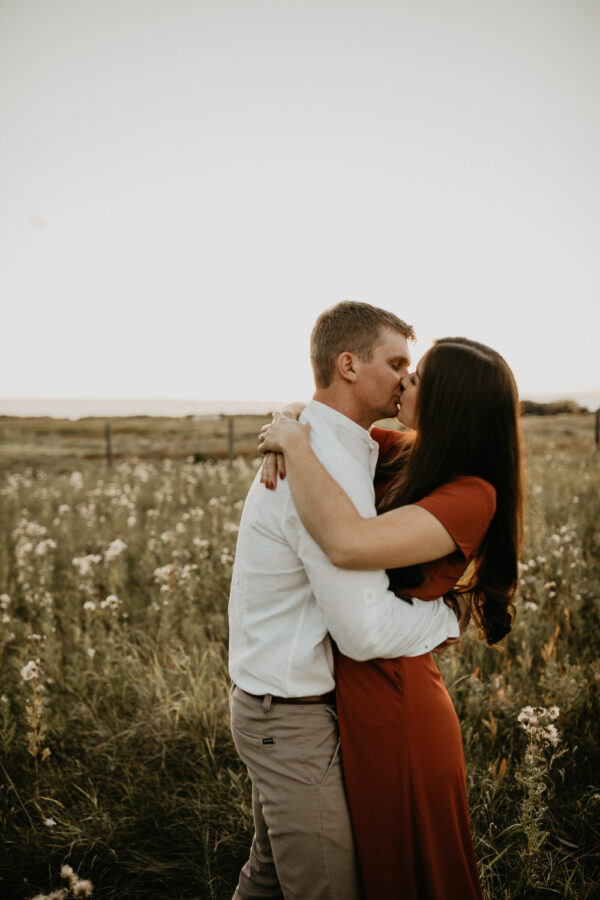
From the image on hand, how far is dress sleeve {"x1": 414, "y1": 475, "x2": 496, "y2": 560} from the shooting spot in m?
1.74

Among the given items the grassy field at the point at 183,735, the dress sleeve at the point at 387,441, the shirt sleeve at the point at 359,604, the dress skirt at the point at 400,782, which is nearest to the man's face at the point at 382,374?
the shirt sleeve at the point at 359,604

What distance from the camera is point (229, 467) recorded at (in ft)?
40.2

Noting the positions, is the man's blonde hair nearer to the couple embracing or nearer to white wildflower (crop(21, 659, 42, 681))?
the couple embracing

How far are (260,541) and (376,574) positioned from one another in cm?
41

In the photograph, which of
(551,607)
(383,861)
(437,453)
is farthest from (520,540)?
(551,607)

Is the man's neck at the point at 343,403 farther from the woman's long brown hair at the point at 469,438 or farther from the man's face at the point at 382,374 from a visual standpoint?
the woman's long brown hair at the point at 469,438

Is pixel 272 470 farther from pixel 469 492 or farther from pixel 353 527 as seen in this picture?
pixel 469 492

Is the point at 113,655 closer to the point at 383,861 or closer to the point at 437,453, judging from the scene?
the point at 383,861

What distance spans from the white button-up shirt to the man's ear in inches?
5.5

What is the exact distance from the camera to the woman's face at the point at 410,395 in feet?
6.72

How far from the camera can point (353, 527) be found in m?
1.59

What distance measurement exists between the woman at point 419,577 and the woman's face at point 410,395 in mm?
40

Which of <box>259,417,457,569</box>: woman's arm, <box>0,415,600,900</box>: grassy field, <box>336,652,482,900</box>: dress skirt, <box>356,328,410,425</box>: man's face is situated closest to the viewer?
<box>259,417,457,569</box>: woman's arm

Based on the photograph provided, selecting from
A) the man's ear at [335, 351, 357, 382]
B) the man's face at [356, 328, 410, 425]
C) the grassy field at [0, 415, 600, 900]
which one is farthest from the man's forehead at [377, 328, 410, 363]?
the grassy field at [0, 415, 600, 900]
